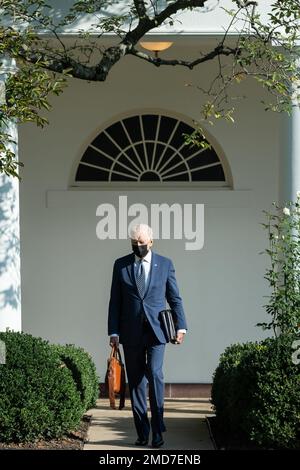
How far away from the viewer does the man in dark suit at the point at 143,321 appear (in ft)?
30.1

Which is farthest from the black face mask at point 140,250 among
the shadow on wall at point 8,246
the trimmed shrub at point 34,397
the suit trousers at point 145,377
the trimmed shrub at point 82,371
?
the shadow on wall at point 8,246

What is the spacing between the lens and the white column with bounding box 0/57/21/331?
34.7 ft

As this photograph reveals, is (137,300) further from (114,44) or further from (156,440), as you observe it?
(114,44)

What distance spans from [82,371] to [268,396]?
7.22 ft

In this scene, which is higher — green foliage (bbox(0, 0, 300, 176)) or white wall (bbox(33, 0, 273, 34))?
white wall (bbox(33, 0, 273, 34))

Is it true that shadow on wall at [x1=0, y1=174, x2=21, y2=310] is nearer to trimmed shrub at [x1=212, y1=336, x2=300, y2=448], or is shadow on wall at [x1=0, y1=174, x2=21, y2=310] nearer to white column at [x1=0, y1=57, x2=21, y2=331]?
white column at [x1=0, y1=57, x2=21, y2=331]

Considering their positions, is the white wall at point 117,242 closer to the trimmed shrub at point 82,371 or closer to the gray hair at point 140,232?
the trimmed shrub at point 82,371

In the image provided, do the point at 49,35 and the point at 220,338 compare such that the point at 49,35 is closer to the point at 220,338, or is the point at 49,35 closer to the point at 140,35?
the point at 140,35

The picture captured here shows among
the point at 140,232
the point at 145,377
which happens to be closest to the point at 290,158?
the point at 140,232

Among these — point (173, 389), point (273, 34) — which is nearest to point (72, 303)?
point (173, 389)

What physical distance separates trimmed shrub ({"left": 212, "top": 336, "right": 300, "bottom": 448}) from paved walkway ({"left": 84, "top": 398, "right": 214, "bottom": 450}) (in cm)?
67

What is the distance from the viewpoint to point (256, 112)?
13188 mm

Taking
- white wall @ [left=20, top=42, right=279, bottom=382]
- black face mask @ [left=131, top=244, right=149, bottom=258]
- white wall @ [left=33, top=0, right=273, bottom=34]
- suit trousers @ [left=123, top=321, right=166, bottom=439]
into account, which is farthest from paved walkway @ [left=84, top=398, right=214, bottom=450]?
white wall @ [left=33, top=0, right=273, bottom=34]

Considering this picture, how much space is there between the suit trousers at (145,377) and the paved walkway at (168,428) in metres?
0.23
